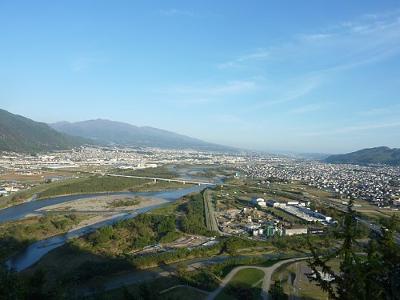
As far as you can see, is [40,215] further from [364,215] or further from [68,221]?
[364,215]

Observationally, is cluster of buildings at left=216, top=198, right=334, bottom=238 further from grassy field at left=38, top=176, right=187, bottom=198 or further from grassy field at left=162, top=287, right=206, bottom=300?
grassy field at left=38, top=176, right=187, bottom=198

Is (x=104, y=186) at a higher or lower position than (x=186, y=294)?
higher

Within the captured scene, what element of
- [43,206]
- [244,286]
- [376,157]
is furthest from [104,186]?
[376,157]

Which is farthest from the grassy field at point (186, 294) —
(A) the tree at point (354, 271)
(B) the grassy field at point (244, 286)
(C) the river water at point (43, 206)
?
(A) the tree at point (354, 271)

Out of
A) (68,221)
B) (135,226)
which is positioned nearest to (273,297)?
(135,226)

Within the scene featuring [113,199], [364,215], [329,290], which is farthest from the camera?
[113,199]

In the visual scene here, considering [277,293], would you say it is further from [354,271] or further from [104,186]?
[104,186]
